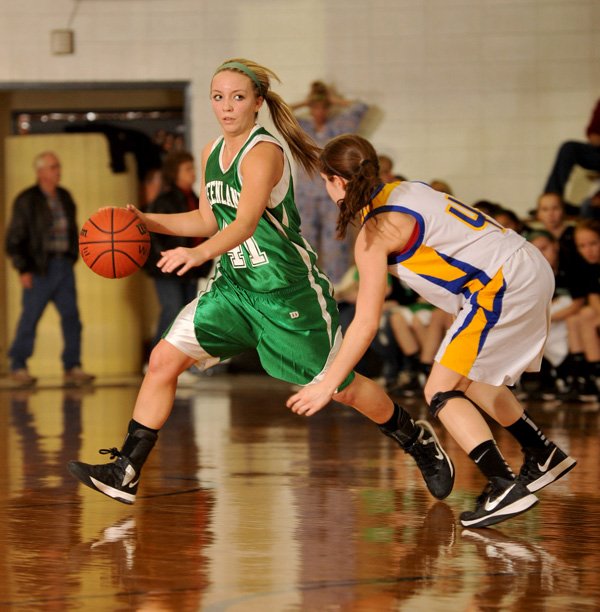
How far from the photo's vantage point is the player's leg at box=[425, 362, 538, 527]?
4.14m

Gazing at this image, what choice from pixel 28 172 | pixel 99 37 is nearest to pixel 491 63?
pixel 99 37

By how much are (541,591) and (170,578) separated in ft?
3.21

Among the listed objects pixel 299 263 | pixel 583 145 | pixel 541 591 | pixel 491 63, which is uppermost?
pixel 491 63

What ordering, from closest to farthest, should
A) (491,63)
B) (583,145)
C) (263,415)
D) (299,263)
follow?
(299,263), (263,415), (583,145), (491,63)

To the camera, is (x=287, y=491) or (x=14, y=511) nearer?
(x=14, y=511)

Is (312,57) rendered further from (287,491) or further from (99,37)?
(287,491)

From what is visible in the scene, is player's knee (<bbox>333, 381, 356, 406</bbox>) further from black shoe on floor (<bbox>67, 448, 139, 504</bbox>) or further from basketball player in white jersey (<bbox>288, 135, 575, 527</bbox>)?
black shoe on floor (<bbox>67, 448, 139, 504</bbox>)

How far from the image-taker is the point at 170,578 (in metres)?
3.46

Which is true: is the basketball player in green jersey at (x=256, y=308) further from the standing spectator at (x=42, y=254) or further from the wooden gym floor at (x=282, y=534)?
the standing spectator at (x=42, y=254)

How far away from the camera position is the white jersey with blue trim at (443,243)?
4148mm

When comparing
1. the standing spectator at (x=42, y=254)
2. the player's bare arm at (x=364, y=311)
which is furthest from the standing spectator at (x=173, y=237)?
the player's bare arm at (x=364, y=311)

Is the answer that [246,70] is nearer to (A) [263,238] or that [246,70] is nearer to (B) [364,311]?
(A) [263,238]

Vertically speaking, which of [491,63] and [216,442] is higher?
[491,63]

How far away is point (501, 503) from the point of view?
414 centimetres
